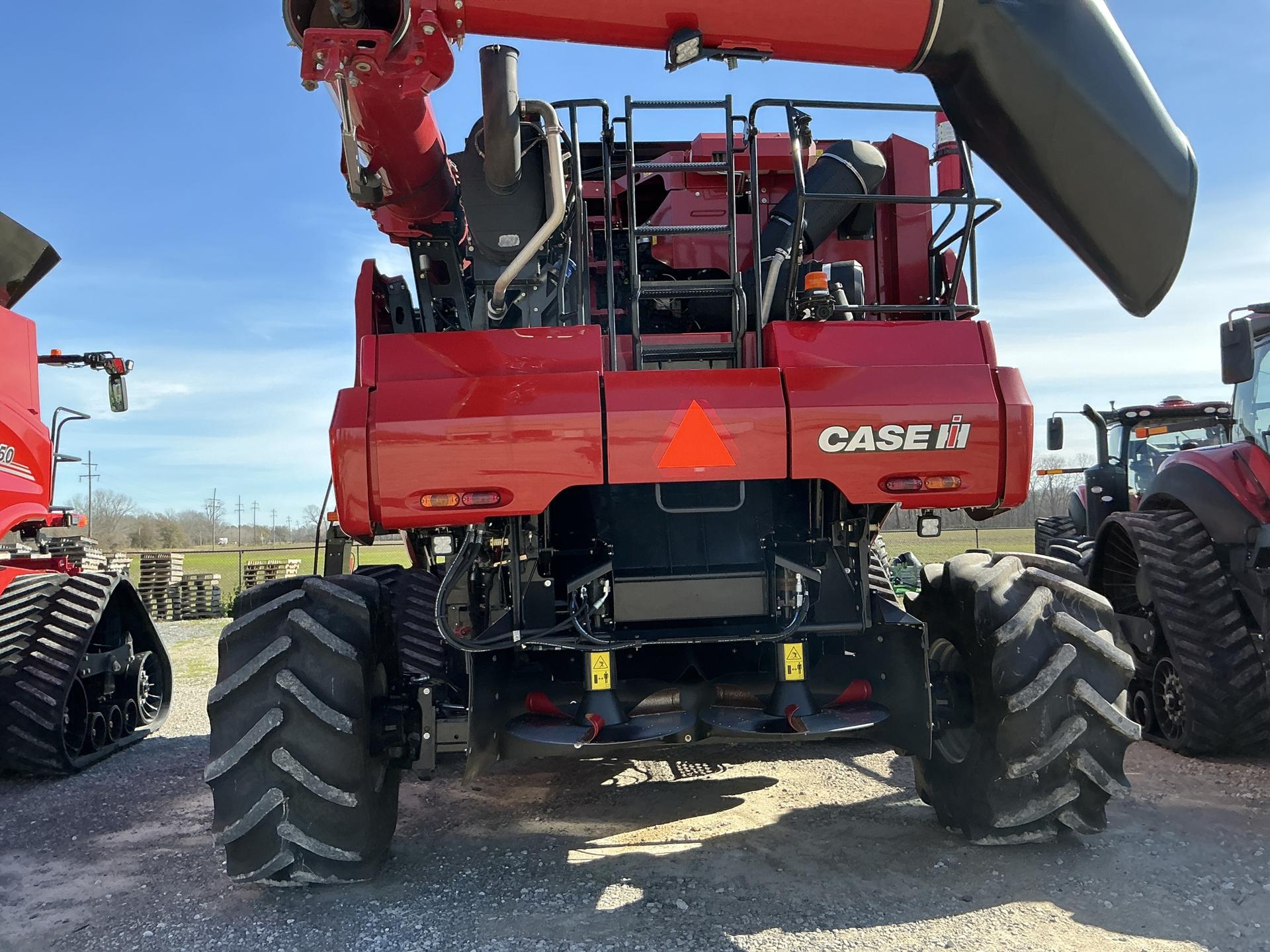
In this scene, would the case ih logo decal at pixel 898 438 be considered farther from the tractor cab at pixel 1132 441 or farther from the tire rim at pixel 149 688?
the tractor cab at pixel 1132 441

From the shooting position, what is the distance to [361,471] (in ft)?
11.3

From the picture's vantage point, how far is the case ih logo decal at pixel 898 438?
11.6ft

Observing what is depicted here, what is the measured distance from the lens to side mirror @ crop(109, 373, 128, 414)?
7.50 m

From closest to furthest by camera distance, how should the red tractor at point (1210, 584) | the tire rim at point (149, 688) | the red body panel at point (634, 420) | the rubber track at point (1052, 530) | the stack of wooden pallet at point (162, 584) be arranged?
the red body panel at point (634, 420) < the red tractor at point (1210, 584) < the tire rim at point (149, 688) < the rubber track at point (1052, 530) < the stack of wooden pallet at point (162, 584)

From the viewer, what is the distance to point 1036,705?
3.67m

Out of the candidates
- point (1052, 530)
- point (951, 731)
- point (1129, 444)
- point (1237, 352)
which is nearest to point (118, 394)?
point (951, 731)

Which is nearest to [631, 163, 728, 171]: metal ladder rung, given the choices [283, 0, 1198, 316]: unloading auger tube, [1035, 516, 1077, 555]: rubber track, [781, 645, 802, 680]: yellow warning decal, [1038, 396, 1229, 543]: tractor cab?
[283, 0, 1198, 316]: unloading auger tube

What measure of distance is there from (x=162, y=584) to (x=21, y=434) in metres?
17.9

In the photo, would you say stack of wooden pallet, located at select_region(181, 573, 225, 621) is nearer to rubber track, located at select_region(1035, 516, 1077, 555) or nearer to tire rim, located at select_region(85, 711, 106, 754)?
tire rim, located at select_region(85, 711, 106, 754)

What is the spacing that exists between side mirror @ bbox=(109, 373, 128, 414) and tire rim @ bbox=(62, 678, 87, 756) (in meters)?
2.21

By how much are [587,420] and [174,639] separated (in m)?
14.8

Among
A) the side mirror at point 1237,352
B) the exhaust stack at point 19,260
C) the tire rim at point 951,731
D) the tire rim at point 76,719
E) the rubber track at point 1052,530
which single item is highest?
the exhaust stack at point 19,260

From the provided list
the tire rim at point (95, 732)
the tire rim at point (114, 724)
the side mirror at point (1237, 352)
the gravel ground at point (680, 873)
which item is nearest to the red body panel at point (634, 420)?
the gravel ground at point (680, 873)

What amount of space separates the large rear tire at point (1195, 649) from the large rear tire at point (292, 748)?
4.88 meters
